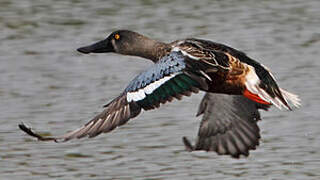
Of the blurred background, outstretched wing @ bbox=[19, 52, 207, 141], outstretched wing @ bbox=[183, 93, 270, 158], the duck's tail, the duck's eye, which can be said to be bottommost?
the blurred background

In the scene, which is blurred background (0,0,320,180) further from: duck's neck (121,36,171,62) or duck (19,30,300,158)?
duck's neck (121,36,171,62)

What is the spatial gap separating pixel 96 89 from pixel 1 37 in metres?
2.52

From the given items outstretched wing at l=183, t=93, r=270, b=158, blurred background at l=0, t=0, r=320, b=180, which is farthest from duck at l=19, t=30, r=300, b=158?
blurred background at l=0, t=0, r=320, b=180

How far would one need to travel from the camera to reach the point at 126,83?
11320 millimetres

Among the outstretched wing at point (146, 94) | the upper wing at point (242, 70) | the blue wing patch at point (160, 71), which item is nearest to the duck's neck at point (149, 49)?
the upper wing at point (242, 70)

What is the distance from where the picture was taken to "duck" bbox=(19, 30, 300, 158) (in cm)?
734

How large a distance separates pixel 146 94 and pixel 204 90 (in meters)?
0.57

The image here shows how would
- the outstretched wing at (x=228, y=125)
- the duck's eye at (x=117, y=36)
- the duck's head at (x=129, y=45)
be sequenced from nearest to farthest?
the duck's head at (x=129, y=45) → the outstretched wing at (x=228, y=125) → the duck's eye at (x=117, y=36)

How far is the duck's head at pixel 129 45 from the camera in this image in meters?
8.59

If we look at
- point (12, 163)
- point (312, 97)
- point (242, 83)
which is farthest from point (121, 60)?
point (242, 83)

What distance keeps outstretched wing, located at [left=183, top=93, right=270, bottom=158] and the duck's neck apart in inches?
26.7

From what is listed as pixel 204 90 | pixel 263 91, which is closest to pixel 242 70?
pixel 263 91

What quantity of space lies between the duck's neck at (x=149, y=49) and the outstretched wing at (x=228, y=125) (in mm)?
678

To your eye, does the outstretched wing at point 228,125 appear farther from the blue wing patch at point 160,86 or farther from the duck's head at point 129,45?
the blue wing patch at point 160,86
